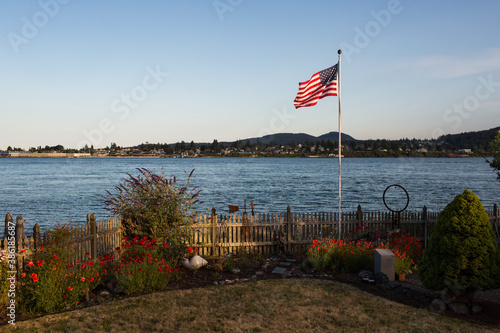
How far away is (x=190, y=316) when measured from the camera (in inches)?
290

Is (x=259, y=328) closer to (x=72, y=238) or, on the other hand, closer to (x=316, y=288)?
(x=316, y=288)

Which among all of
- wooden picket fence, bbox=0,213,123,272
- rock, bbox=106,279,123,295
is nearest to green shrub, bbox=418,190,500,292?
rock, bbox=106,279,123,295

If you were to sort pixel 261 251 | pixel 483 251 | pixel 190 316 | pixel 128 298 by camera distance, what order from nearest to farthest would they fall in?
pixel 190 316
pixel 483 251
pixel 128 298
pixel 261 251

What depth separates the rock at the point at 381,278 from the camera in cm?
961

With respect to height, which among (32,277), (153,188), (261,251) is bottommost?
(261,251)

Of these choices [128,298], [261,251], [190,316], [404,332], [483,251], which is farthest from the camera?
[261,251]

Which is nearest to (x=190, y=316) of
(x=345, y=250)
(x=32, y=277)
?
(x=32, y=277)

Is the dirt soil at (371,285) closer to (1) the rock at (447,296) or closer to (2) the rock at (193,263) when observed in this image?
(2) the rock at (193,263)

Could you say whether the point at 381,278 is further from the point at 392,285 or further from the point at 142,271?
the point at 142,271

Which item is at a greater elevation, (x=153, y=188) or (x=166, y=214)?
(x=153, y=188)

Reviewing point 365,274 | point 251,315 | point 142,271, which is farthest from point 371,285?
point 142,271

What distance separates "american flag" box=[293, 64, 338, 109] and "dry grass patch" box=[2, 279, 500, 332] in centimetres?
672

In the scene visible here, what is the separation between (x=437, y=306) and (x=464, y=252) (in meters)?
1.31

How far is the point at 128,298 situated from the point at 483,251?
303 inches
